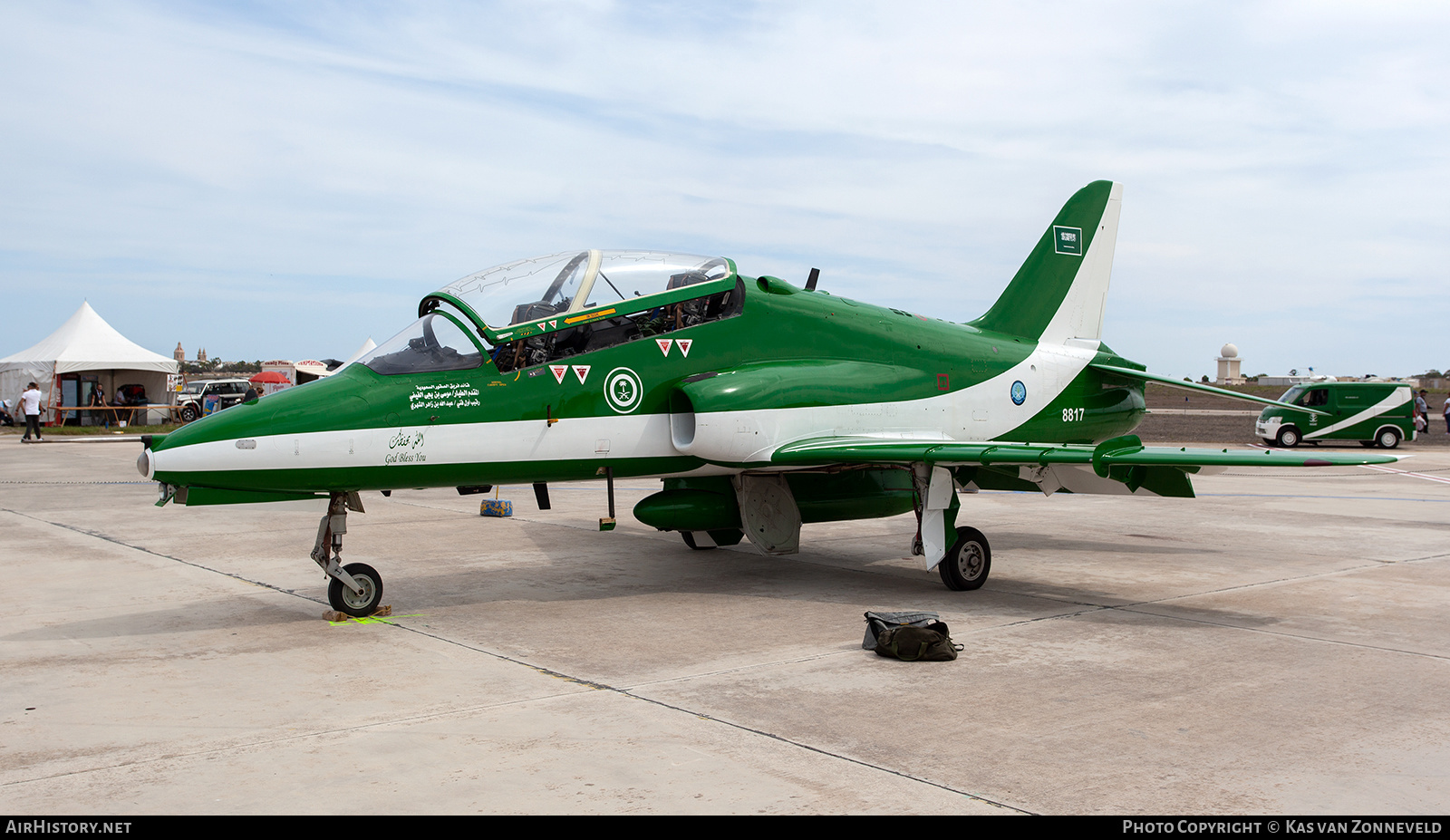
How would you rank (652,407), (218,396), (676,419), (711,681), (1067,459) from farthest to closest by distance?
1. (218,396)
2. (676,419)
3. (652,407)
4. (1067,459)
5. (711,681)

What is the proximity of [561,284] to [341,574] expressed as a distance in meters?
2.79

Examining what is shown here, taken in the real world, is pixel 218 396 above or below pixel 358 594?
above

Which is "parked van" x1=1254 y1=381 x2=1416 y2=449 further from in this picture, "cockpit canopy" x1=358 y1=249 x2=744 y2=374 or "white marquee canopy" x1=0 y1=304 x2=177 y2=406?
"white marquee canopy" x1=0 y1=304 x2=177 y2=406

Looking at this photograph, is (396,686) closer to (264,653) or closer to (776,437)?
(264,653)

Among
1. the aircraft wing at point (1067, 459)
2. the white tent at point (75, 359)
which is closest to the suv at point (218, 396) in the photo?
the white tent at point (75, 359)

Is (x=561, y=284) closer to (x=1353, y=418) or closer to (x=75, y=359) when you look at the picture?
(x=1353, y=418)

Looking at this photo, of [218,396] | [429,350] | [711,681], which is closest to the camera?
[711,681]

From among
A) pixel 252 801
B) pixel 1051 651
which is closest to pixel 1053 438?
pixel 1051 651

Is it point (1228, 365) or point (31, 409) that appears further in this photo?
point (1228, 365)

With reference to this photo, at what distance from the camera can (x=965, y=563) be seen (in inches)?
351

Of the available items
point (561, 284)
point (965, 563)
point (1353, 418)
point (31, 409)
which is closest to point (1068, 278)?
point (965, 563)

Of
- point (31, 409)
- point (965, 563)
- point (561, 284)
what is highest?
point (561, 284)

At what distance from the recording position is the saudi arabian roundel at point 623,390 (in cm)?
826

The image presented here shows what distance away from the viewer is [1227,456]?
24.5 ft
